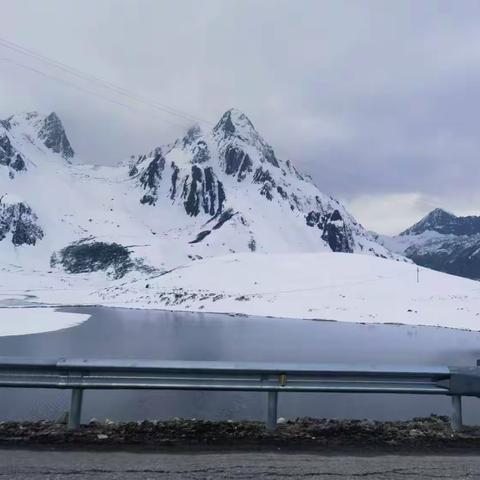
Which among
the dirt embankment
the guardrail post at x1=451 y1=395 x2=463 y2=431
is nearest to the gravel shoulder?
the dirt embankment

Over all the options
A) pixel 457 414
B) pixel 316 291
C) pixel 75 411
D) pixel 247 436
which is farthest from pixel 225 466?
pixel 316 291

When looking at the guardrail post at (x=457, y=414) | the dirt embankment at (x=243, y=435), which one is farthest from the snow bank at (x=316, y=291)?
the dirt embankment at (x=243, y=435)

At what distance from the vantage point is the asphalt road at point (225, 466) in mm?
7523

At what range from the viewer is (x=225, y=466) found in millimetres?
7934

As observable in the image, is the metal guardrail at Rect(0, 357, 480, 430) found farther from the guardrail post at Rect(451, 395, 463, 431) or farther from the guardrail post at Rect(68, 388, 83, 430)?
the guardrail post at Rect(451, 395, 463, 431)

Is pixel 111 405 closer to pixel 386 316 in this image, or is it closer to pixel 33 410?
pixel 33 410

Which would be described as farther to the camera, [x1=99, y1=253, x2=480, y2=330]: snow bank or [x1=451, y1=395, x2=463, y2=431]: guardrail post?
[x1=99, y1=253, x2=480, y2=330]: snow bank

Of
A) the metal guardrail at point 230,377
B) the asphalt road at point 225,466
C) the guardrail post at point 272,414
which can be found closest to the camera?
the asphalt road at point 225,466

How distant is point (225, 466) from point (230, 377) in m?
2.14

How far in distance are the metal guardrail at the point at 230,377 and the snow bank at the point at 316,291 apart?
64.4 meters

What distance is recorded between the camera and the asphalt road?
7523 mm

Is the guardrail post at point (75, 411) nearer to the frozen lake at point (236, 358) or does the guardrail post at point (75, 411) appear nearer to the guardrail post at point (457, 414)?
the frozen lake at point (236, 358)

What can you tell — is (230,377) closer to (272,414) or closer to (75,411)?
(272,414)

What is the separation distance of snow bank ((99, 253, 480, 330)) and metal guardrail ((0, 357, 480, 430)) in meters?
64.4
